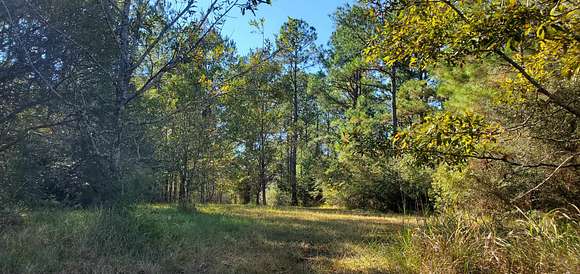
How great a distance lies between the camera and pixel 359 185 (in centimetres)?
1828

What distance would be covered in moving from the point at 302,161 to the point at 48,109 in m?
21.4

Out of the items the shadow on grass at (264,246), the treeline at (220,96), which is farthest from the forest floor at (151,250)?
the treeline at (220,96)

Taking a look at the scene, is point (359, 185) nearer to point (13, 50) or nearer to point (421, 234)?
point (421, 234)

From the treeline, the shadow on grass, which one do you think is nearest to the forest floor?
the shadow on grass

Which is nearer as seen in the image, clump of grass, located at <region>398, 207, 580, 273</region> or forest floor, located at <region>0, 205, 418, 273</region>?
clump of grass, located at <region>398, 207, 580, 273</region>

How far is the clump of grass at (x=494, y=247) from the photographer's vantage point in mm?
3549

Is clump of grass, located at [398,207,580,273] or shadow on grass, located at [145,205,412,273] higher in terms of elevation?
clump of grass, located at [398,207,580,273]

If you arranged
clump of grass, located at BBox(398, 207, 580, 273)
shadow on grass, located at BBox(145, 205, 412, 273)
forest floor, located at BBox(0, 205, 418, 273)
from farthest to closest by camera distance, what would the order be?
shadow on grass, located at BBox(145, 205, 412, 273) < forest floor, located at BBox(0, 205, 418, 273) < clump of grass, located at BBox(398, 207, 580, 273)

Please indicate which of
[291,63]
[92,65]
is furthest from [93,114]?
[291,63]

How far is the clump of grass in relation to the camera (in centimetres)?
355

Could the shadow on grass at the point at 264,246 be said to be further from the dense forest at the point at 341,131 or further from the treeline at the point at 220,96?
the treeline at the point at 220,96

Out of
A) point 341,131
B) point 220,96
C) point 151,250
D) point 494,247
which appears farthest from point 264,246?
point 494,247

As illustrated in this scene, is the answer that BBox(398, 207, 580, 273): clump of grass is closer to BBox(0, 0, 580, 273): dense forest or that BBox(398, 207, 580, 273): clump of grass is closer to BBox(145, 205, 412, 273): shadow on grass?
BBox(0, 0, 580, 273): dense forest

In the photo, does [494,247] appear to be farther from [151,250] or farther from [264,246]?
[151,250]
